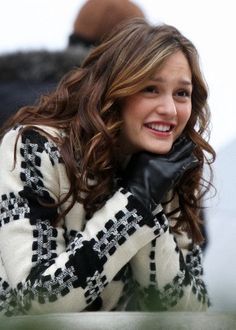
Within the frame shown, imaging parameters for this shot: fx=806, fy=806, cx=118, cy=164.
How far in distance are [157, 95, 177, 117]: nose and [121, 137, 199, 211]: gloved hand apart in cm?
11

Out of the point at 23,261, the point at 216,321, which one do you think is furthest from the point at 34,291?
the point at 216,321

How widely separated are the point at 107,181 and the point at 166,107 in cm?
27

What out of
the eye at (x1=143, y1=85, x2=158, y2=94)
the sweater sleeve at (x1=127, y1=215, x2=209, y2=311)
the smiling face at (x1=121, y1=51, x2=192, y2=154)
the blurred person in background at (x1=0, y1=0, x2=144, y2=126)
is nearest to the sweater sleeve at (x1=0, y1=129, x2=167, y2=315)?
the sweater sleeve at (x1=127, y1=215, x2=209, y2=311)

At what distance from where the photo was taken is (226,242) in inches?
66.1

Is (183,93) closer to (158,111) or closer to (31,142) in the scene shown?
(158,111)

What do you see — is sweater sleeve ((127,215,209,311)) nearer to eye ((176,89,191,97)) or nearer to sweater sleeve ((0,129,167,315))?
sweater sleeve ((0,129,167,315))

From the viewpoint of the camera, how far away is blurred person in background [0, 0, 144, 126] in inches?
113

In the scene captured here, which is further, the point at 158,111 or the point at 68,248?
the point at 158,111

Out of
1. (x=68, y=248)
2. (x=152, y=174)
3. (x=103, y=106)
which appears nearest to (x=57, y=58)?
(x=103, y=106)

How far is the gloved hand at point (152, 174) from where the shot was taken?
7.01ft

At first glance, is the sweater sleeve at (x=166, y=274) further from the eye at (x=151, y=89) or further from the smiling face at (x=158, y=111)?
the eye at (x=151, y=89)

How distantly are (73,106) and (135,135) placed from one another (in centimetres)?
21

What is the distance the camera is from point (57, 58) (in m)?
3.00

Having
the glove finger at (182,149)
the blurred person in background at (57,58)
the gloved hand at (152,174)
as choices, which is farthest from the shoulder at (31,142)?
the blurred person in background at (57,58)
